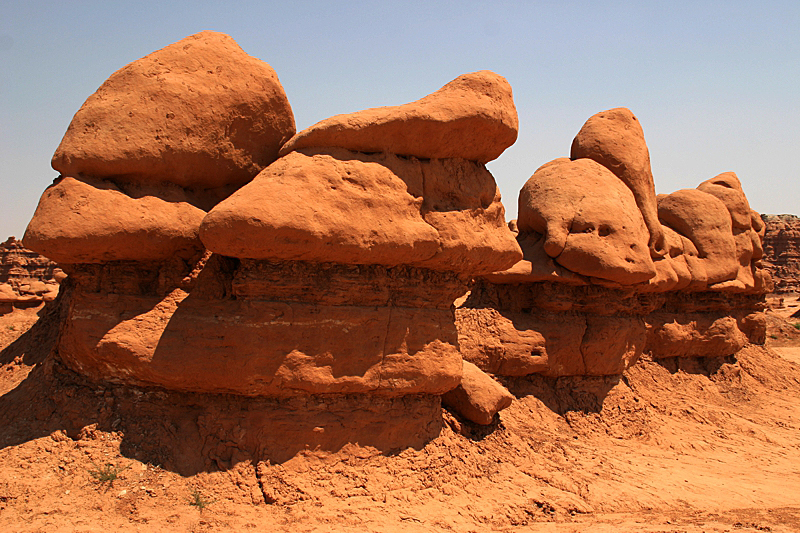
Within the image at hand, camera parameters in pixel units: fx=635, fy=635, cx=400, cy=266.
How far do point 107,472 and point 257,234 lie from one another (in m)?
1.87

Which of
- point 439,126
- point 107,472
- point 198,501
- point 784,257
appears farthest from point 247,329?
point 784,257

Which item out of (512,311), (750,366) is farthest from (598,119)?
(750,366)

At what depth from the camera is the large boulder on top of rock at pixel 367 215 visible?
14.1ft

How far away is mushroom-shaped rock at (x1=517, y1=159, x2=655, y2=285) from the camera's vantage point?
709cm

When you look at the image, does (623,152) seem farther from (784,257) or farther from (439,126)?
(784,257)

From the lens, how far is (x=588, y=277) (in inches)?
289

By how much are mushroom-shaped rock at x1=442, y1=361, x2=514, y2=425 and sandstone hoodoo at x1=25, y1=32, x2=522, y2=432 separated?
43 centimetres

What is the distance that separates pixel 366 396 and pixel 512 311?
303 centimetres

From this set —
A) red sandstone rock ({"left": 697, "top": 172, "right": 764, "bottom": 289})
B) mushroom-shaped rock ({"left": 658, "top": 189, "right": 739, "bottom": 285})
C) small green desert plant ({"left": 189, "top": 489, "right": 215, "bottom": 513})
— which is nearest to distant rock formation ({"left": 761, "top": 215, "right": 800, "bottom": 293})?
red sandstone rock ({"left": 697, "top": 172, "right": 764, "bottom": 289})

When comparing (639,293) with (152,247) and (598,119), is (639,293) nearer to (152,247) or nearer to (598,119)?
(598,119)

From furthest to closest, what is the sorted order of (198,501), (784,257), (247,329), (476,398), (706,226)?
(784,257) → (706,226) → (476,398) → (247,329) → (198,501)

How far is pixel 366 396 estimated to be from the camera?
16.2ft

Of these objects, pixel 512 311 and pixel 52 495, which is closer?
pixel 52 495

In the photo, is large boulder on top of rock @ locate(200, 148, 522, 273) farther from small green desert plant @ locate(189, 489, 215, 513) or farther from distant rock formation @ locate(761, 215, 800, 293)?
distant rock formation @ locate(761, 215, 800, 293)
